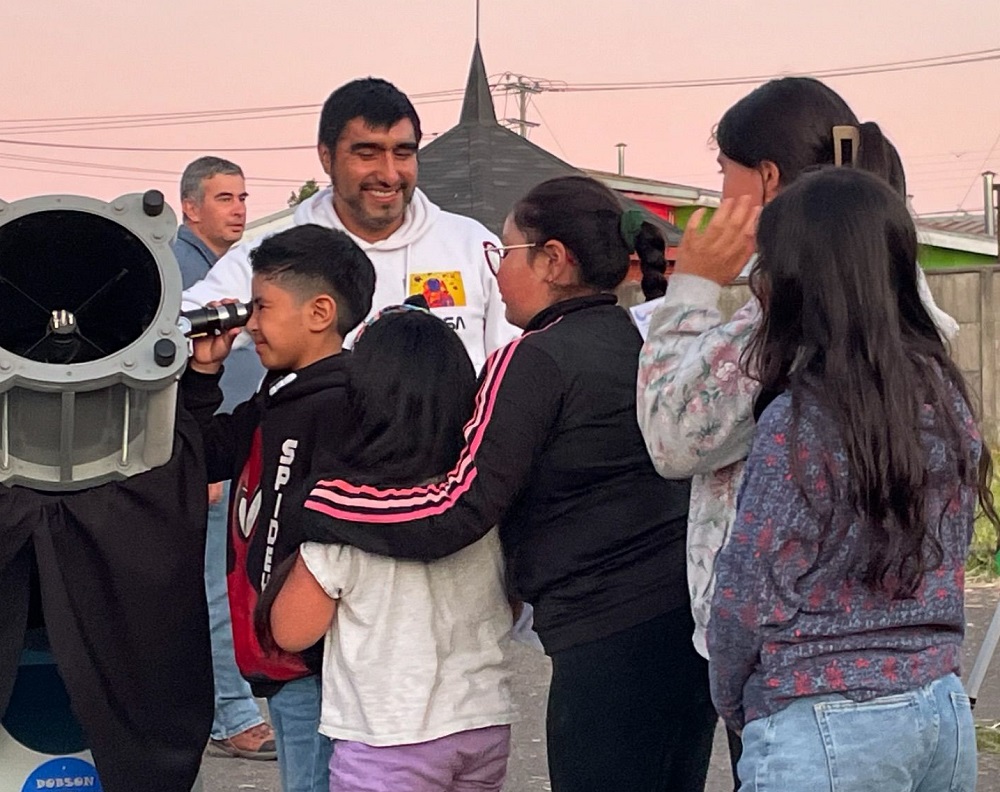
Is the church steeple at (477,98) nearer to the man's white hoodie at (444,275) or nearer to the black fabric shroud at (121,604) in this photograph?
the man's white hoodie at (444,275)

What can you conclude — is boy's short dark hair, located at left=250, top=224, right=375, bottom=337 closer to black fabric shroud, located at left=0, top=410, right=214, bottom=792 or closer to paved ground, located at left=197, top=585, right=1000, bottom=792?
black fabric shroud, located at left=0, top=410, right=214, bottom=792

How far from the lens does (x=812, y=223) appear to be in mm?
1953

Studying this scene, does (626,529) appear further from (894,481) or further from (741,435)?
(894,481)

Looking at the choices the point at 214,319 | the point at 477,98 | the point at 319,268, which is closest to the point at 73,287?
the point at 214,319

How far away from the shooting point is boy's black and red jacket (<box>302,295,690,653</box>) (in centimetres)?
235

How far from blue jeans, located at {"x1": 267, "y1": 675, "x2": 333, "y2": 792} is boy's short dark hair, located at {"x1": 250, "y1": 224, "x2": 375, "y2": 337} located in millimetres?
662

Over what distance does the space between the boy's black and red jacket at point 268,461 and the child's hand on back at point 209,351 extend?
2 cm

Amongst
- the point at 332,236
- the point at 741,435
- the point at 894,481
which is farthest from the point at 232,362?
the point at 894,481

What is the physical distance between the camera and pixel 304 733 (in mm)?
2682

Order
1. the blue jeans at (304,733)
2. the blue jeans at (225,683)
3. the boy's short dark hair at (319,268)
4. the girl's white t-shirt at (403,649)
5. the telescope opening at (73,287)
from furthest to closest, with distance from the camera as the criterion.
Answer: the blue jeans at (225,683), the boy's short dark hair at (319,268), the blue jeans at (304,733), the girl's white t-shirt at (403,649), the telescope opening at (73,287)

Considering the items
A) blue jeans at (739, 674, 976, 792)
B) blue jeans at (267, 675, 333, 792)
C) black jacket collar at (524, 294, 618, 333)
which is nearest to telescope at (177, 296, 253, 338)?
black jacket collar at (524, 294, 618, 333)

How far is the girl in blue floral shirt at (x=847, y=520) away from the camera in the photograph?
189cm

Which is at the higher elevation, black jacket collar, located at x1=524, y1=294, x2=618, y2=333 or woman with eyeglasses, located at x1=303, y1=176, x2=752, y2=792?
black jacket collar, located at x1=524, y1=294, x2=618, y2=333

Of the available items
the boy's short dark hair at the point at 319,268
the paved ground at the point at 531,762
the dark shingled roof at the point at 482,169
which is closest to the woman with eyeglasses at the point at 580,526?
the boy's short dark hair at the point at 319,268
